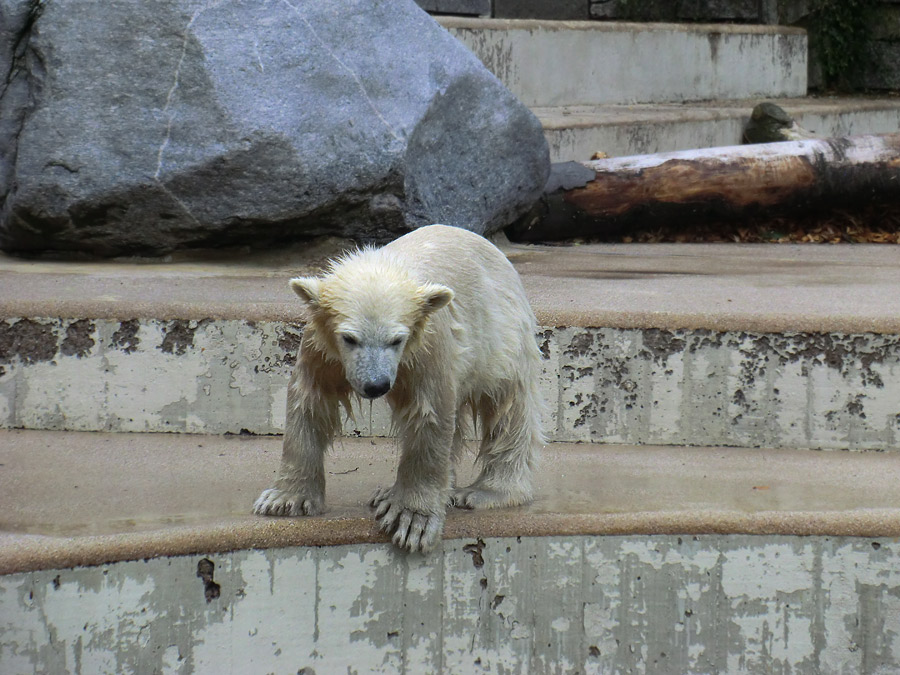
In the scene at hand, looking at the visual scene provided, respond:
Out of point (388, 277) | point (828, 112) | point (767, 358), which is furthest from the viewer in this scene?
point (828, 112)

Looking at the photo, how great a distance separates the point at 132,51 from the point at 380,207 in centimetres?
110

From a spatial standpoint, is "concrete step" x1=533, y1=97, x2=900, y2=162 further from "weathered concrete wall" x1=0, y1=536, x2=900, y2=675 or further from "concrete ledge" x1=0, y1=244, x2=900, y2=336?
"weathered concrete wall" x1=0, y1=536, x2=900, y2=675

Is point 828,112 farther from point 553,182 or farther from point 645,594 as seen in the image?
point 645,594

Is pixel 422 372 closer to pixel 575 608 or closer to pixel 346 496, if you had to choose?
pixel 346 496

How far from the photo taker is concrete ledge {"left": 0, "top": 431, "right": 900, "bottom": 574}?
223 cm

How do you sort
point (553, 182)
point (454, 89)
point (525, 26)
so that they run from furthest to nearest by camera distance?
point (525, 26)
point (553, 182)
point (454, 89)

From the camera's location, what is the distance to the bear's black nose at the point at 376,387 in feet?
6.10

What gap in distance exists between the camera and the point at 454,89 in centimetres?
431

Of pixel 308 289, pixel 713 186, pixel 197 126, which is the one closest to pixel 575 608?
pixel 308 289

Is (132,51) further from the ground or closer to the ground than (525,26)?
A: closer to the ground

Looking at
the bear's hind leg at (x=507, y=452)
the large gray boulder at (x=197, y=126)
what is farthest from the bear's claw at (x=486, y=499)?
the large gray boulder at (x=197, y=126)

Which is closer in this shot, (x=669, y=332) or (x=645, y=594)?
(x=645, y=594)

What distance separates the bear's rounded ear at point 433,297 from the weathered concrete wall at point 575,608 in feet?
1.97

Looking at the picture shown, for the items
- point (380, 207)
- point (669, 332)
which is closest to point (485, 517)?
point (669, 332)
